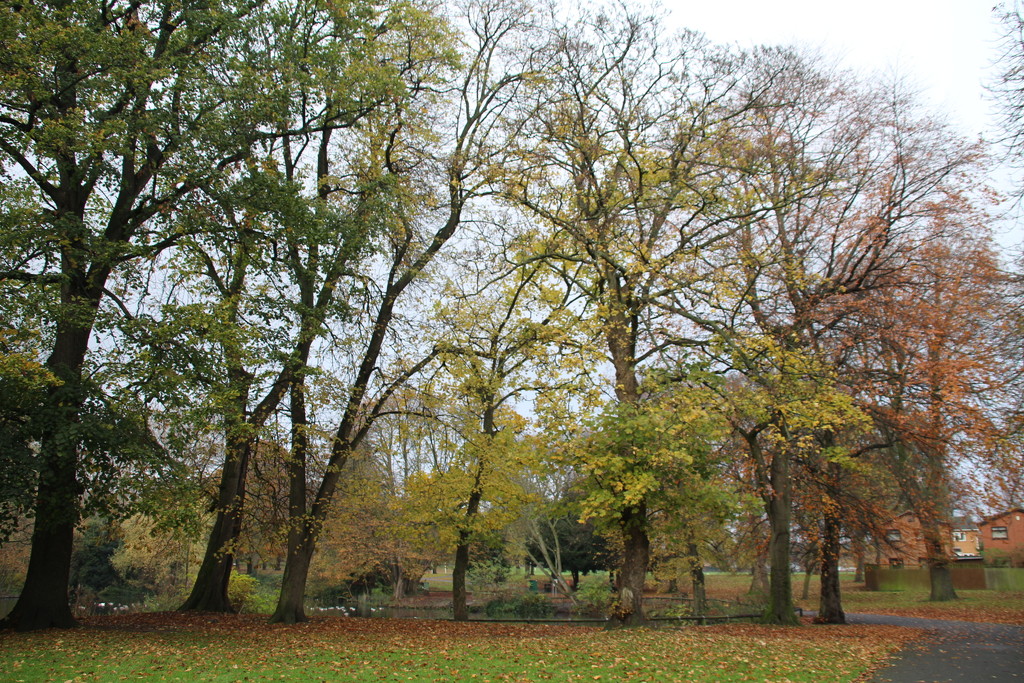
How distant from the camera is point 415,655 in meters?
10.3

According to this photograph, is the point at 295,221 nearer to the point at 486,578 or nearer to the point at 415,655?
the point at 415,655

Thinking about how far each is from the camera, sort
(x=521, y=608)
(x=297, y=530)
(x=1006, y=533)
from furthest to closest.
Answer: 1. (x=1006, y=533)
2. (x=521, y=608)
3. (x=297, y=530)

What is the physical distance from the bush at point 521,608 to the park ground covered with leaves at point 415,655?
15.4 meters

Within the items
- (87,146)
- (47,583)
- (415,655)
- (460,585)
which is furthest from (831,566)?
(87,146)

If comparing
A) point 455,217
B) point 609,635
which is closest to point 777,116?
point 455,217

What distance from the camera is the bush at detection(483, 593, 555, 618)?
28.8 metres

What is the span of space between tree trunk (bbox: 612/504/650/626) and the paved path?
5.39 m

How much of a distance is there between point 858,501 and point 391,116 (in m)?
15.5

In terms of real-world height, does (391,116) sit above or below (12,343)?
above

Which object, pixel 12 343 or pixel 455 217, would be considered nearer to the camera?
pixel 12 343

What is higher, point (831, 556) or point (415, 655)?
point (831, 556)

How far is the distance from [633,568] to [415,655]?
6.86 m

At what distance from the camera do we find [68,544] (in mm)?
13656

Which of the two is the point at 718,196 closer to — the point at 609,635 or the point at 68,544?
the point at 609,635
